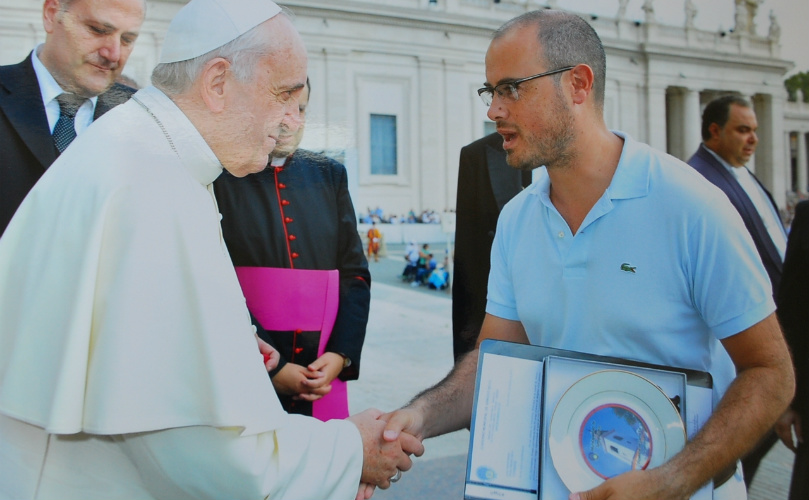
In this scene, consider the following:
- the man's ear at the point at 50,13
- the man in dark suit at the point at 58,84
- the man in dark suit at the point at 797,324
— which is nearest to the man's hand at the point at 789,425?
the man in dark suit at the point at 797,324

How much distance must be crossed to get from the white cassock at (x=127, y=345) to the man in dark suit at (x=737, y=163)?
9.21 ft

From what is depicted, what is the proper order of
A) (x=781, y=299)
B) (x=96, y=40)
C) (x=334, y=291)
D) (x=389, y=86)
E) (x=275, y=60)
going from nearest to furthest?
(x=275, y=60) < (x=96, y=40) < (x=334, y=291) < (x=781, y=299) < (x=389, y=86)

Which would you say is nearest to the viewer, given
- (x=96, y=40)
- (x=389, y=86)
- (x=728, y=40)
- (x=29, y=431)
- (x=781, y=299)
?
(x=29, y=431)

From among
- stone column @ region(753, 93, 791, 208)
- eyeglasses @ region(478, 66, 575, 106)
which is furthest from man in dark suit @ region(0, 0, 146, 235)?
stone column @ region(753, 93, 791, 208)

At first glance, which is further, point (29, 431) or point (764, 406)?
point (764, 406)

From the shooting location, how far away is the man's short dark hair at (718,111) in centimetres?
352

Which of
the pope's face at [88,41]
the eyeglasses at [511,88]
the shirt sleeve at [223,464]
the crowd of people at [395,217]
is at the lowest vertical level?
the shirt sleeve at [223,464]

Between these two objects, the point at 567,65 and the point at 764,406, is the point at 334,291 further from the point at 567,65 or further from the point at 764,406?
the point at 764,406

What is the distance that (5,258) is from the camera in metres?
1.15

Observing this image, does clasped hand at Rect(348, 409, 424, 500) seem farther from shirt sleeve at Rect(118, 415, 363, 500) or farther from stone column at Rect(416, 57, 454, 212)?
stone column at Rect(416, 57, 454, 212)

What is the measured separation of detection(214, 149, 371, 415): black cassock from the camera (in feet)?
6.59

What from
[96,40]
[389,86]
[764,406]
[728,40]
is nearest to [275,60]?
[96,40]

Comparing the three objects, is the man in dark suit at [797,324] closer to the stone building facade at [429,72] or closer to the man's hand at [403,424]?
the stone building facade at [429,72]

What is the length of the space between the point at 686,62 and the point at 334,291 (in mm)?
2607
